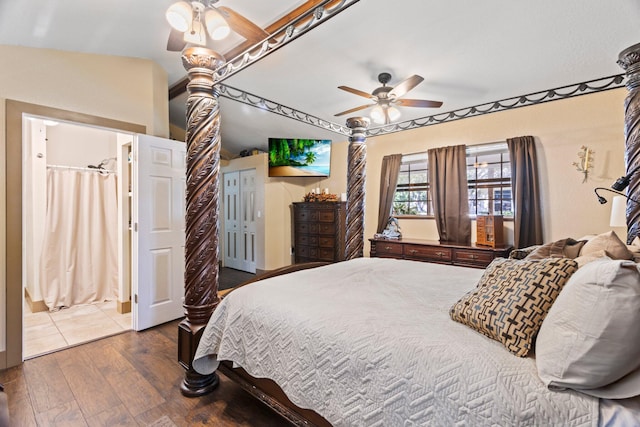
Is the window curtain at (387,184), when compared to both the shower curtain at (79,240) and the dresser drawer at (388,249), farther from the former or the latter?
the shower curtain at (79,240)

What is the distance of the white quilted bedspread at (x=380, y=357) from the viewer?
84 centimetres

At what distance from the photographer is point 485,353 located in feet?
3.12

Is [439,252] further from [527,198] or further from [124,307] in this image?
[124,307]

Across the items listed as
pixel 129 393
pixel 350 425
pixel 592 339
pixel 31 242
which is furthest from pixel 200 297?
pixel 31 242

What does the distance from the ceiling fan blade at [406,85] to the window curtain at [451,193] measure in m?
1.67

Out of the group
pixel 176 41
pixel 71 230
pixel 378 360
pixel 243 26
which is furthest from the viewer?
pixel 71 230

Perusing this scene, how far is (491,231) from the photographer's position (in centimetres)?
344

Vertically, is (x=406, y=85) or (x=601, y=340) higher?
(x=406, y=85)

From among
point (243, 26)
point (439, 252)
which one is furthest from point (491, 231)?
point (243, 26)

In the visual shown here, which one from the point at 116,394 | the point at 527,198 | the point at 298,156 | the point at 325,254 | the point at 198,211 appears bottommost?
the point at 116,394

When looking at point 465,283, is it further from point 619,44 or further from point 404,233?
point 404,233

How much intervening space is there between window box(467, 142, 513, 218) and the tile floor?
4.48 metres

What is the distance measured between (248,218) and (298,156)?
1612 mm

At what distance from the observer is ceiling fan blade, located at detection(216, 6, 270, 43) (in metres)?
1.62
